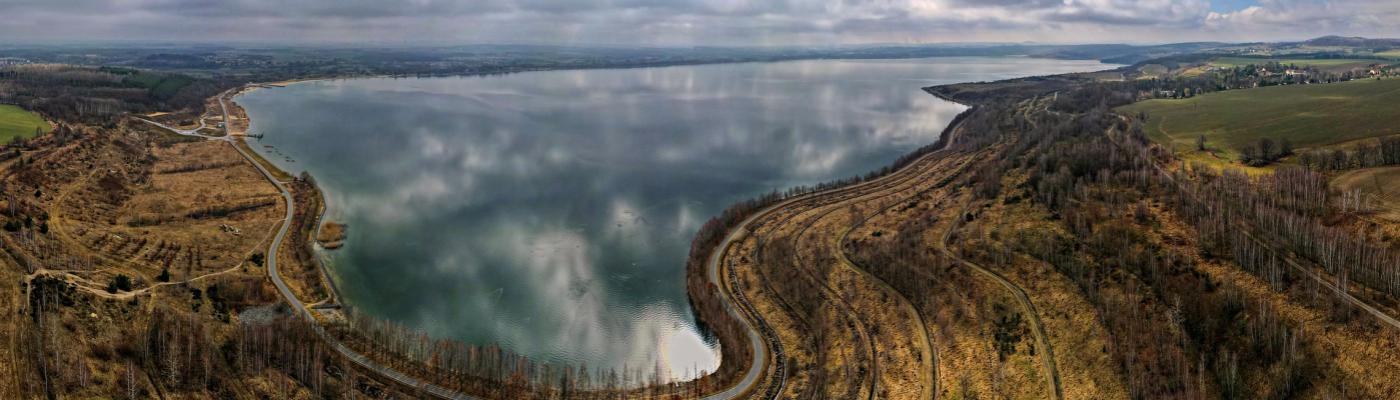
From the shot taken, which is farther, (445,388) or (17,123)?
(17,123)

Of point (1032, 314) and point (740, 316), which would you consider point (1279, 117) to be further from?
point (740, 316)

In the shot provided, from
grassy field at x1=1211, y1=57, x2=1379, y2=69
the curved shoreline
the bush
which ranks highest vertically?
grassy field at x1=1211, y1=57, x2=1379, y2=69

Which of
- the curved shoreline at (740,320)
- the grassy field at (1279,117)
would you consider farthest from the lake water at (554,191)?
the grassy field at (1279,117)

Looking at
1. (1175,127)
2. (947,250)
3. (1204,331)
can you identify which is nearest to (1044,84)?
(1175,127)

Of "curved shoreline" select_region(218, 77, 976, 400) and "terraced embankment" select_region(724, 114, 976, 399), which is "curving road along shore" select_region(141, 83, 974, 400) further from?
"terraced embankment" select_region(724, 114, 976, 399)

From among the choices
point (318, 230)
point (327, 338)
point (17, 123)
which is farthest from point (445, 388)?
point (17, 123)

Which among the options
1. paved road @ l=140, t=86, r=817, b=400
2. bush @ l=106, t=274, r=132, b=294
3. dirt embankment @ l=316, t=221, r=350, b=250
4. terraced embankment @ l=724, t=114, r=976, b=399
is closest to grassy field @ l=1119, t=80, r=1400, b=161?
terraced embankment @ l=724, t=114, r=976, b=399
